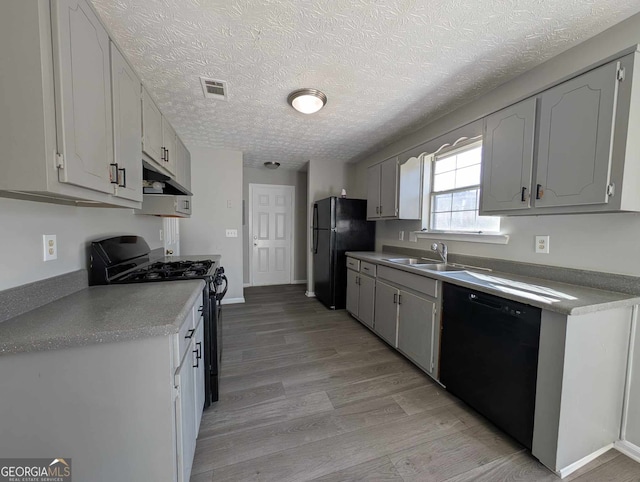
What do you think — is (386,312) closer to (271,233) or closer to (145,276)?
(145,276)

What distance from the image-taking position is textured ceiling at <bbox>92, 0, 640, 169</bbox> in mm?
1381

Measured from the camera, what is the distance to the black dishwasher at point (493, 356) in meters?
1.39

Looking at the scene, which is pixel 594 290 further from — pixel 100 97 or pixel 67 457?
pixel 100 97

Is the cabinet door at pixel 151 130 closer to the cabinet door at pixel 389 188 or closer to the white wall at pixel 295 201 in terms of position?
the cabinet door at pixel 389 188

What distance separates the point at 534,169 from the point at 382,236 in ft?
7.43

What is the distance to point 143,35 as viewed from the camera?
158 cm

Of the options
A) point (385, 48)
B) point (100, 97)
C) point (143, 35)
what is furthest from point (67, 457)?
point (385, 48)

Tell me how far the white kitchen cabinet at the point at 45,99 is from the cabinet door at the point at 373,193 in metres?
2.88

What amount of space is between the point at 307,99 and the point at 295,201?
3.25 meters

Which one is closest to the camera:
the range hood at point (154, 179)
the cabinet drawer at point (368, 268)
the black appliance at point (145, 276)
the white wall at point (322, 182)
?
the black appliance at point (145, 276)

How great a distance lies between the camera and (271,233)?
5.30m

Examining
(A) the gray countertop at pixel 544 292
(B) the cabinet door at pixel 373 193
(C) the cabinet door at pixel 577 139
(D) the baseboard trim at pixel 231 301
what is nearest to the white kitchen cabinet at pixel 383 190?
(B) the cabinet door at pixel 373 193

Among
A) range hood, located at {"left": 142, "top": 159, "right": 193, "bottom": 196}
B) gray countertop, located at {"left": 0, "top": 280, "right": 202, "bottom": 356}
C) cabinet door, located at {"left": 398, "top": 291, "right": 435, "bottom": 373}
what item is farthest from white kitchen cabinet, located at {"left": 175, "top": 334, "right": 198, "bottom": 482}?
cabinet door, located at {"left": 398, "top": 291, "right": 435, "bottom": 373}

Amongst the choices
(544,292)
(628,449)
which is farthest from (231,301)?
(628,449)
